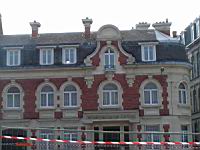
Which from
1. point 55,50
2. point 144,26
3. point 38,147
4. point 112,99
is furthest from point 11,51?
point 38,147

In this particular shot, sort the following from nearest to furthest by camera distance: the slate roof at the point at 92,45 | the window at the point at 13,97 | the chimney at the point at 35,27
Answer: the slate roof at the point at 92,45
the window at the point at 13,97
the chimney at the point at 35,27

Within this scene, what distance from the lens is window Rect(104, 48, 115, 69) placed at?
116 ft

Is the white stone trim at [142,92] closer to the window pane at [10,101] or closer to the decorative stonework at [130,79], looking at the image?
the decorative stonework at [130,79]

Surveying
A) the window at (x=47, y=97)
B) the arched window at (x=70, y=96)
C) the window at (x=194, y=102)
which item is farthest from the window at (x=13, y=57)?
the window at (x=194, y=102)

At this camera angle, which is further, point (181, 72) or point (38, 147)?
point (181, 72)

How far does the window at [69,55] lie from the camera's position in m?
35.7

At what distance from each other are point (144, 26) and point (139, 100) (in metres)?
8.29

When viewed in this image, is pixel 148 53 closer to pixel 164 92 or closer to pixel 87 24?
pixel 164 92

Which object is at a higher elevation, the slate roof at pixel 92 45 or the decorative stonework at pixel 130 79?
the slate roof at pixel 92 45

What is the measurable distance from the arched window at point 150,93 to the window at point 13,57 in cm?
1057

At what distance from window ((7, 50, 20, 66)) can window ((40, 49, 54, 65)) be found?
1.97 metres

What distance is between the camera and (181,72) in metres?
35.4

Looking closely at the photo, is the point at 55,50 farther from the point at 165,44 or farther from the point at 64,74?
the point at 165,44

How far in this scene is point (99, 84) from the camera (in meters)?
35.1
